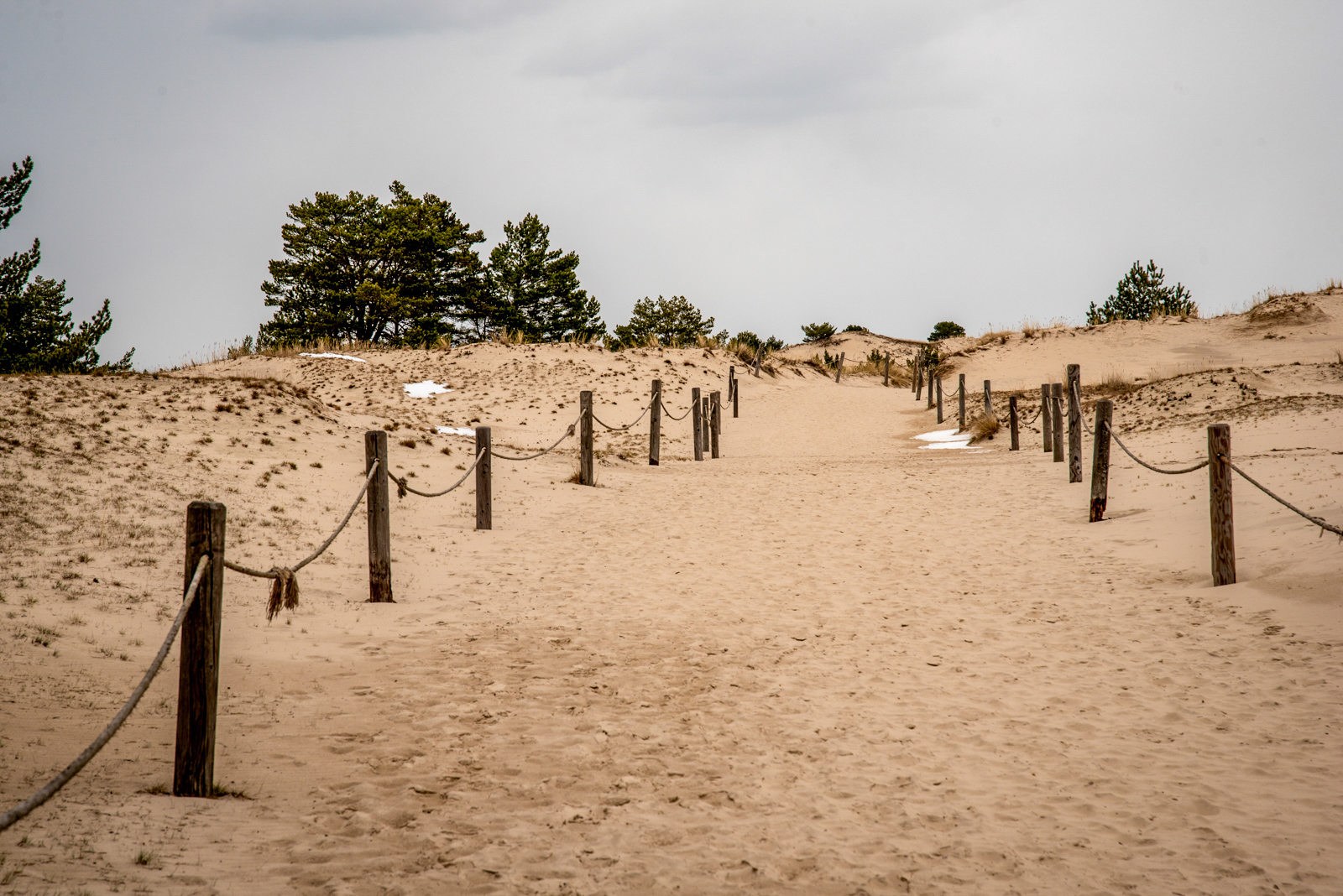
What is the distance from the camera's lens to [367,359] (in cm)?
3253

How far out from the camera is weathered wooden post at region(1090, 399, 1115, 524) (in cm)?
1073

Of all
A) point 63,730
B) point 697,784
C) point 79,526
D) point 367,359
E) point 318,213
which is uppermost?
point 318,213

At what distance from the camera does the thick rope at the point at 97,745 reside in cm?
262

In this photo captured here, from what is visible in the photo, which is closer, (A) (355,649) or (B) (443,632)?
(A) (355,649)

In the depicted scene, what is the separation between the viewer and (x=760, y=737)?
4.97 metres

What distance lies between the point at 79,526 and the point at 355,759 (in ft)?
17.9

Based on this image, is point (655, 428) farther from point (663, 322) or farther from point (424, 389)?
point (663, 322)

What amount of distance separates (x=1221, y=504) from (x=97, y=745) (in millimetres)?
7794

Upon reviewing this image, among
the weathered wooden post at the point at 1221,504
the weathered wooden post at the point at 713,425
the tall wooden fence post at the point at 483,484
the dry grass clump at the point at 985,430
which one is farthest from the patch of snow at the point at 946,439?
the weathered wooden post at the point at 1221,504

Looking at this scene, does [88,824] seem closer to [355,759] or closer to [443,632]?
[355,759]

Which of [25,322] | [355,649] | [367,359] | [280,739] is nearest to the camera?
[280,739]

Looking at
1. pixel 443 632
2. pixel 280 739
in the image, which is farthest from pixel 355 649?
pixel 280 739

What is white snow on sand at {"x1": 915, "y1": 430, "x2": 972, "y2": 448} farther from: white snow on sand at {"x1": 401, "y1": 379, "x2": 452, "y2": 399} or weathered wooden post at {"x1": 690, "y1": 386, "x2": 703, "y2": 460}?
white snow on sand at {"x1": 401, "y1": 379, "x2": 452, "y2": 399}

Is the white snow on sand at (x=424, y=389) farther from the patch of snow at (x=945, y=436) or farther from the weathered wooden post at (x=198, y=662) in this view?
the weathered wooden post at (x=198, y=662)
